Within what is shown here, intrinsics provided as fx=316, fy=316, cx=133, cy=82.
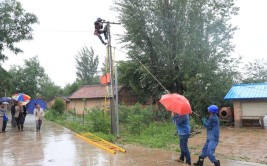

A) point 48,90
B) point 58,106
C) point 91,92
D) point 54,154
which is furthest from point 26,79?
point 54,154

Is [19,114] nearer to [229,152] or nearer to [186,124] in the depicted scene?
[229,152]

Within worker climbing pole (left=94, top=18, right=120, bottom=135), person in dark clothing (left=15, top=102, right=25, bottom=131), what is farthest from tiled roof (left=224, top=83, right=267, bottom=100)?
person in dark clothing (left=15, top=102, right=25, bottom=131)

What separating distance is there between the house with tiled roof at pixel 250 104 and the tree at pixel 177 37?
14.0 feet

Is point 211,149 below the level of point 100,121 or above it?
below

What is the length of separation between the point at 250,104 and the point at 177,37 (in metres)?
9.73

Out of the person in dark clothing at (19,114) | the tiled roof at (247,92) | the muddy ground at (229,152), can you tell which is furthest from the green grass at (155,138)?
the person in dark clothing at (19,114)

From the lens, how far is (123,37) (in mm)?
30719

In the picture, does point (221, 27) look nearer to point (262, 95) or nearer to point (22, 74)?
point (262, 95)

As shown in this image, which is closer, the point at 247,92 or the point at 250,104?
the point at 250,104

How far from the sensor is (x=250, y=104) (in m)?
19.8

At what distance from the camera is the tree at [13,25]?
21922 mm

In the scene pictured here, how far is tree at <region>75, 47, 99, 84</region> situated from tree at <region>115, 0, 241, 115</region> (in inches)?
1349

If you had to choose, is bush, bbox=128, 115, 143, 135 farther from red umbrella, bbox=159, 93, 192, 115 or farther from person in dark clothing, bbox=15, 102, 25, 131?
red umbrella, bbox=159, 93, 192, 115

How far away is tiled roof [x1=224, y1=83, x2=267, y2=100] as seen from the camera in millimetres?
19391
